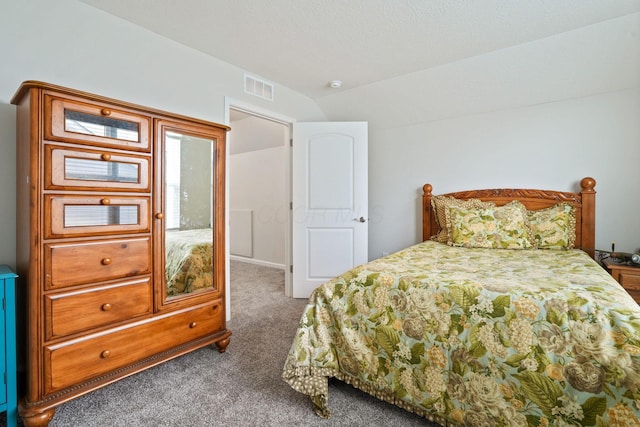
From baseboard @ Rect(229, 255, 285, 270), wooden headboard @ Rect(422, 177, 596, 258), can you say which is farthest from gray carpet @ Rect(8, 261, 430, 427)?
baseboard @ Rect(229, 255, 285, 270)

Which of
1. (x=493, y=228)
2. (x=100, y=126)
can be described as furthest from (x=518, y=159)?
(x=100, y=126)

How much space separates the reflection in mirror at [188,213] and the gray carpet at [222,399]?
0.50 meters

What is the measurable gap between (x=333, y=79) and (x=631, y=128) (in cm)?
259

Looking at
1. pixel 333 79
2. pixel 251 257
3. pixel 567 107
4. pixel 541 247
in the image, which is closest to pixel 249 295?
pixel 251 257

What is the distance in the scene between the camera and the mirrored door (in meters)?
1.88

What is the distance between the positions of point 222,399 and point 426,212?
2.67 metres

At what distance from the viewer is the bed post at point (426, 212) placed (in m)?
3.42

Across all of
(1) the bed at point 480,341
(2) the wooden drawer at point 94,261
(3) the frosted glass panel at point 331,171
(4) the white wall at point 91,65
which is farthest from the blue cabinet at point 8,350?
(3) the frosted glass panel at point 331,171

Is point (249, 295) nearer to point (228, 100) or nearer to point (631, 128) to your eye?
point (228, 100)

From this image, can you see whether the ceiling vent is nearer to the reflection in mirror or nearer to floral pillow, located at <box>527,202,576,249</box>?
the reflection in mirror

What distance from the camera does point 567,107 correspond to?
2777 mm

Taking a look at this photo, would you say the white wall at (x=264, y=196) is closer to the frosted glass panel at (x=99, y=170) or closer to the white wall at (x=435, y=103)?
the white wall at (x=435, y=103)

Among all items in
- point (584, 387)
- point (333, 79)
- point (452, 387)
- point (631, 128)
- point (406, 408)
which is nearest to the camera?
point (584, 387)

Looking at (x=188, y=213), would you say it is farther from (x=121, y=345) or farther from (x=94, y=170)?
(x=121, y=345)
